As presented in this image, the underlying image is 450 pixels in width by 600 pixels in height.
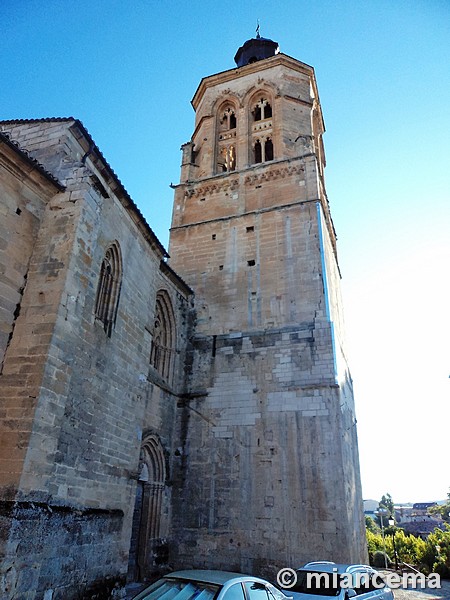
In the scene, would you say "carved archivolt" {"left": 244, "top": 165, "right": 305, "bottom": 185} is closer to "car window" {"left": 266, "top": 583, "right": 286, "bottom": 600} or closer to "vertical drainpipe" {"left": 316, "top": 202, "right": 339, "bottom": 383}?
"vertical drainpipe" {"left": 316, "top": 202, "right": 339, "bottom": 383}

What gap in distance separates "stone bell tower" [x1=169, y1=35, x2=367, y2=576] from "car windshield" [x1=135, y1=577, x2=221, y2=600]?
19.8 ft

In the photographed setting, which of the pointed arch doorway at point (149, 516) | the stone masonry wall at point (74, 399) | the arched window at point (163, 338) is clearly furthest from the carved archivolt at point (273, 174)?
the pointed arch doorway at point (149, 516)

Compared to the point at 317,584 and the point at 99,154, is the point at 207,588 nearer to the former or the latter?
the point at 317,584

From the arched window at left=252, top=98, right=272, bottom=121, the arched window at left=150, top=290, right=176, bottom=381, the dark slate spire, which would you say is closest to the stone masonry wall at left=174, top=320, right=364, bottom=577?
the arched window at left=150, top=290, right=176, bottom=381

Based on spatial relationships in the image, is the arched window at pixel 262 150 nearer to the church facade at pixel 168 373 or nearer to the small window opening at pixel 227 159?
the church facade at pixel 168 373

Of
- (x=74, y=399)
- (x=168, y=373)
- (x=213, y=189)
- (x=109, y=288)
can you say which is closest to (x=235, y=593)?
(x=74, y=399)

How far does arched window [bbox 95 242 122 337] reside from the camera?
8344 millimetres

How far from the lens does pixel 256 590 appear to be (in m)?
4.23

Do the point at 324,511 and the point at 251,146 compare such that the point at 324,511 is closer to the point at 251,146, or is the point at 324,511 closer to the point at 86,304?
the point at 86,304

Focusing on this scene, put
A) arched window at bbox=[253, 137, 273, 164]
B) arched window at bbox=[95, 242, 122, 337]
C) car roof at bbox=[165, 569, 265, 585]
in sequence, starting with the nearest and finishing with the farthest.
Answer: car roof at bbox=[165, 569, 265, 585], arched window at bbox=[95, 242, 122, 337], arched window at bbox=[253, 137, 273, 164]

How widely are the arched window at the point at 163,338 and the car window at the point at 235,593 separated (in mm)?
7670

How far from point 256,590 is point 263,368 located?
23.8 feet

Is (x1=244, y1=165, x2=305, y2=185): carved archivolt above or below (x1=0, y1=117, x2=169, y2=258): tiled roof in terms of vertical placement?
above

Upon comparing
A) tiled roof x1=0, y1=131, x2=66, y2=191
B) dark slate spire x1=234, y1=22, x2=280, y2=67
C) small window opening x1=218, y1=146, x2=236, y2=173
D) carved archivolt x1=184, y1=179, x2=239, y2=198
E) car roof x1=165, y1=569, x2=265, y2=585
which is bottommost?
car roof x1=165, y1=569, x2=265, y2=585
